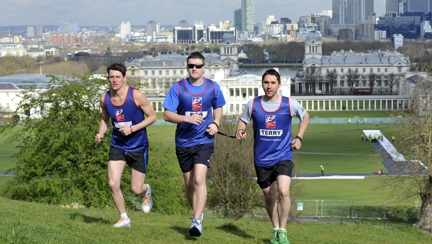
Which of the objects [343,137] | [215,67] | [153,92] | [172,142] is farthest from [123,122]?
[215,67]

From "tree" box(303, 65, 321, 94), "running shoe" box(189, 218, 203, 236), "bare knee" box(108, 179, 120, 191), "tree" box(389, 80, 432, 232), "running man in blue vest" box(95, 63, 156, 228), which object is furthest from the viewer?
"tree" box(303, 65, 321, 94)

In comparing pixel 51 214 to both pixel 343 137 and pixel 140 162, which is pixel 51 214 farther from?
pixel 343 137

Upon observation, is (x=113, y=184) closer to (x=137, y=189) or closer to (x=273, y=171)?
(x=137, y=189)

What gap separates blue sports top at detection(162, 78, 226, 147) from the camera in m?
10.8

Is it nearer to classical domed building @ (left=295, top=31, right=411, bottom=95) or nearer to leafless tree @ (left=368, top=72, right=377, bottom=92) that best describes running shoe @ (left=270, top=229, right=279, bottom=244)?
classical domed building @ (left=295, top=31, right=411, bottom=95)

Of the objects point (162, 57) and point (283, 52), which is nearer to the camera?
point (162, 57)

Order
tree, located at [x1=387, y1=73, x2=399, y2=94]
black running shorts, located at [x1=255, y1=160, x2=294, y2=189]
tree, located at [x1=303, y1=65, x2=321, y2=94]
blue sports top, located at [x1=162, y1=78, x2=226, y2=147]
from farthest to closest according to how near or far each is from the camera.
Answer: tree, located at [x1=303, y1=65, x2=321, y2=94] < tree, located at [x1=387, y1=73, x2=399, y2=94] < blue sports top, located at [x1=162, y1=78, x2=226, y2=147] < black running shorts, located at [x1=255, y1=160, x2=294, y2=189]

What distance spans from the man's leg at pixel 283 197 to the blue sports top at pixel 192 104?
39.1 inches

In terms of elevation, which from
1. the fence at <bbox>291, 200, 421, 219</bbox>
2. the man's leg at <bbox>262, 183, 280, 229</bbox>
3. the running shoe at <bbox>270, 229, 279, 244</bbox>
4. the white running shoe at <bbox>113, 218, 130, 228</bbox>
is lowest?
the fence at <bbox>291, 200, 421, 219</bbox>

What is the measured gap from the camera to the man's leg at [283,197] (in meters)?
10.6

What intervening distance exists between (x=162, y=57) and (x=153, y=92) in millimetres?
15363

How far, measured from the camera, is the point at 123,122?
438 inches

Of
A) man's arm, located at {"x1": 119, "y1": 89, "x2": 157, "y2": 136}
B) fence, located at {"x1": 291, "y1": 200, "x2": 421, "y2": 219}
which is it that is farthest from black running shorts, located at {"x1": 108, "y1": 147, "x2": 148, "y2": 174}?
fence, located at {"x1": 291, "y1": 200, "x2": 421, "y2": 219}

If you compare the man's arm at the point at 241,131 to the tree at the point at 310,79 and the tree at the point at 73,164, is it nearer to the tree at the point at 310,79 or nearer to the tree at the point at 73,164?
the tree at the point at 73,164
